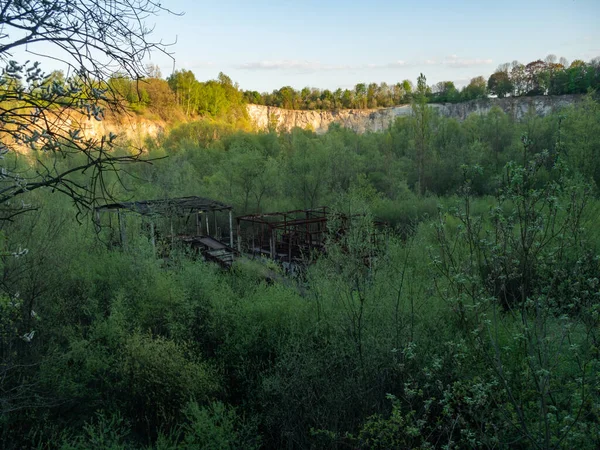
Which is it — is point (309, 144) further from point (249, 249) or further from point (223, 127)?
point (223, 127)

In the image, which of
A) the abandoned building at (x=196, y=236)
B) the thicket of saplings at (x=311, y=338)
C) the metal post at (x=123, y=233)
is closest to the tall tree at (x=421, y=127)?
the abandoned building at (x=196, y=236)

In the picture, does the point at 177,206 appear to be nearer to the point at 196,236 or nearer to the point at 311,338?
the point at 196,236

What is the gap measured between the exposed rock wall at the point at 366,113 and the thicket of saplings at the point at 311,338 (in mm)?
63892

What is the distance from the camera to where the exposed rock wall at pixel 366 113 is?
241 feet

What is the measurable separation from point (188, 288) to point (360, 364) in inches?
216

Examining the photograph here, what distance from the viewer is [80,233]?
14.3 meters

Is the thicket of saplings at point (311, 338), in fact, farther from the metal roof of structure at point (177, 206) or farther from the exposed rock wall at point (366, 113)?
the exposed rock wall at point (366, 113)

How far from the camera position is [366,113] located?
325ft

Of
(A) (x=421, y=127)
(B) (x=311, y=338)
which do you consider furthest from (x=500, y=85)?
(B) (x=311, y=338)

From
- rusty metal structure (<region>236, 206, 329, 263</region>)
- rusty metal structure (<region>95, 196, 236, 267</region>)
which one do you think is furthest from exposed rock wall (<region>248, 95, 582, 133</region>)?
rusty metal structure (<region>95, 196, 236, 267</region>)

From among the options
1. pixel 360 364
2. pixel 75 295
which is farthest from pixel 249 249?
pixel 360 364

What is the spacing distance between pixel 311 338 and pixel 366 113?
94.5 metres

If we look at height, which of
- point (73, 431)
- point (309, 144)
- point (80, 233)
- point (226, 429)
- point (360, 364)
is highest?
point (309, 144)

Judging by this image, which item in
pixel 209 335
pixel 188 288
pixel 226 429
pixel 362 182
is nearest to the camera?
pixel 226 429
